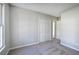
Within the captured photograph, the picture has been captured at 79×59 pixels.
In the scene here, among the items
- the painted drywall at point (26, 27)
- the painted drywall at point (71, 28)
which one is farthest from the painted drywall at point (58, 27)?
the painted drywall at point (71, 28)

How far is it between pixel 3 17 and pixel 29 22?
6.87 feet

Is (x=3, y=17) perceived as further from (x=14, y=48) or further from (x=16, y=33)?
(x=14, y=48)

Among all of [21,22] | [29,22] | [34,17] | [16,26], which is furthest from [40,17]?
[16,26]

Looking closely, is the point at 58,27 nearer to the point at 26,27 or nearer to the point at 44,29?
the point at 44,29

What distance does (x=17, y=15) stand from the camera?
425cm

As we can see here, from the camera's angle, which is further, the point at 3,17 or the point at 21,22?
the point at 21,22

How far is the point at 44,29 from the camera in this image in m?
6.24

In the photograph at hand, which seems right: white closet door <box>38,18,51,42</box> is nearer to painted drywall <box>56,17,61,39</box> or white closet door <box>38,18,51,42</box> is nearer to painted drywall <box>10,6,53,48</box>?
painted drywall <box>10,6,53,48</box>

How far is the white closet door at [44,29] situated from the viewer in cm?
578

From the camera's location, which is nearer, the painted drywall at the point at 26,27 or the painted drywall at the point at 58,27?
the painted drywall at the point at 26,27

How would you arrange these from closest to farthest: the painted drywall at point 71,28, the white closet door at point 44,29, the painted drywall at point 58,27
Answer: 1. the painted drywall at point 71,28
2. the white closet door at point 44,29
3. the painted drywall at point 58,27

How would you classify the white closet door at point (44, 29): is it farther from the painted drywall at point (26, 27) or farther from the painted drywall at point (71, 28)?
the painted drywall at point (71, 28)

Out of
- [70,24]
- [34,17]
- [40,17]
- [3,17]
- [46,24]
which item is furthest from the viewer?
[46,24]

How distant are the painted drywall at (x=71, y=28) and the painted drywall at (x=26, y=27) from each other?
1717 mm
